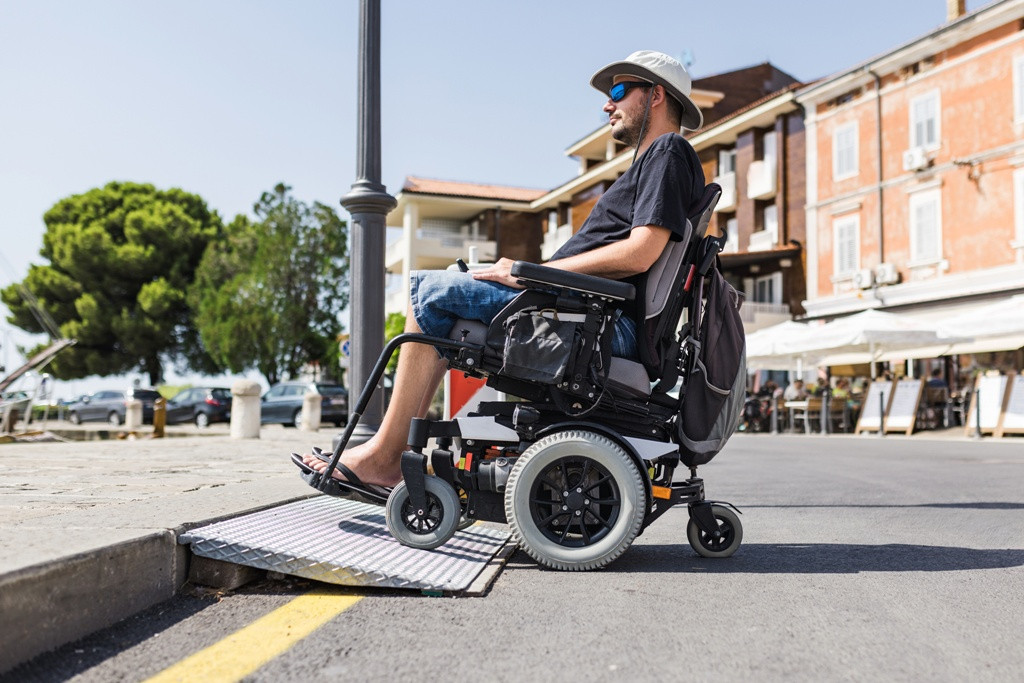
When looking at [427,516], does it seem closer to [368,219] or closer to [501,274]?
[501,274]

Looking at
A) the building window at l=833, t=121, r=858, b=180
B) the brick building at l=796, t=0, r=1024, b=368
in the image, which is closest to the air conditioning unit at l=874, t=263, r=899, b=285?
the brick building at l=796, t=0, r=1024, b=368

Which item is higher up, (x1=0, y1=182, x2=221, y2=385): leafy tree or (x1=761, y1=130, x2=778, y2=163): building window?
(x1=761, y1=130, x2=778, y2=163): building window

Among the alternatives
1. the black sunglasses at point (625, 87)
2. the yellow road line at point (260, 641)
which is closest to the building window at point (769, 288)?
the black sunglasses at point (625, 87)

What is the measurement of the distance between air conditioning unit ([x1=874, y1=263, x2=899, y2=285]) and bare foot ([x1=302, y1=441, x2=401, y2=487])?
27306 mm

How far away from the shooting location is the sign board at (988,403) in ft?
55.9

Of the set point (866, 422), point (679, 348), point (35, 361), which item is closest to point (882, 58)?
point (866, 422)

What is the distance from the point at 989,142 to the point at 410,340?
2599 centimetres

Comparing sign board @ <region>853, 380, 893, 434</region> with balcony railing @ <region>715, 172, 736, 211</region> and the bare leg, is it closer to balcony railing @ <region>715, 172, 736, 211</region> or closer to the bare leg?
balcony railing @ <region>715, 172, 736, 211</region>

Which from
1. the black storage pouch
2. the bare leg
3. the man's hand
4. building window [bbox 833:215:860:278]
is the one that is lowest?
the bare leg

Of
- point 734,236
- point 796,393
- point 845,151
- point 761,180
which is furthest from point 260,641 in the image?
point 734,236

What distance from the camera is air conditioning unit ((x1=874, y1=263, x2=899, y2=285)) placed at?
2803 cm

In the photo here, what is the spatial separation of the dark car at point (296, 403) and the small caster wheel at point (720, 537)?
25319mm

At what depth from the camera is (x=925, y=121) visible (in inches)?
1069

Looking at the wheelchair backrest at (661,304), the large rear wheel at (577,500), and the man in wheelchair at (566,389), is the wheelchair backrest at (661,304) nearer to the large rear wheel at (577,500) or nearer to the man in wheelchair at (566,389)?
the man in wheelchair at (566,389)
